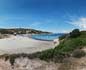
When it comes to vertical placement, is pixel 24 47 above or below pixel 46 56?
below

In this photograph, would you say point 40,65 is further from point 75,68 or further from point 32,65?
point 75,68

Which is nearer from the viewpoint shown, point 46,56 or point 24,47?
point 46,56

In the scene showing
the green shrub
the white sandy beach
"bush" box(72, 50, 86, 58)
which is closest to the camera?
the green shrub

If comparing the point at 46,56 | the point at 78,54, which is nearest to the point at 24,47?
the point at 46,56

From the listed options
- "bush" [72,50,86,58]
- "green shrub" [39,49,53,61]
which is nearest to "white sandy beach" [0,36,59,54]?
"green shrub" [39,49,53,61]

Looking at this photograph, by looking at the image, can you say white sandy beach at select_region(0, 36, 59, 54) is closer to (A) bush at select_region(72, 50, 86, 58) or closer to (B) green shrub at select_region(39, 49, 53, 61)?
(B) green shrub at select_region(39, 49, 53, 61)

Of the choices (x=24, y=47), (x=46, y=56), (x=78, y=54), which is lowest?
(x=24, y=47)

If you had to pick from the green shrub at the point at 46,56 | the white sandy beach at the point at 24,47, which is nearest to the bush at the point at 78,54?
the green shrub at the point at 46,56

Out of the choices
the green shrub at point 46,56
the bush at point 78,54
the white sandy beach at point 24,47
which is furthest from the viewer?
the white sandy beach at point 24,47

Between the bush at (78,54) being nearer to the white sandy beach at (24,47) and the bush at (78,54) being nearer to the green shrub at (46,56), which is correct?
the green shrub at (46,56)

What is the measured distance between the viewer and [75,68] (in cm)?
1168

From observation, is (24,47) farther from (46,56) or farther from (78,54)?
(78,54)

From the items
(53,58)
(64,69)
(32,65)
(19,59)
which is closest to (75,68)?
(64,69)

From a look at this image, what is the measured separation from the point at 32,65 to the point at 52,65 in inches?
41.5
